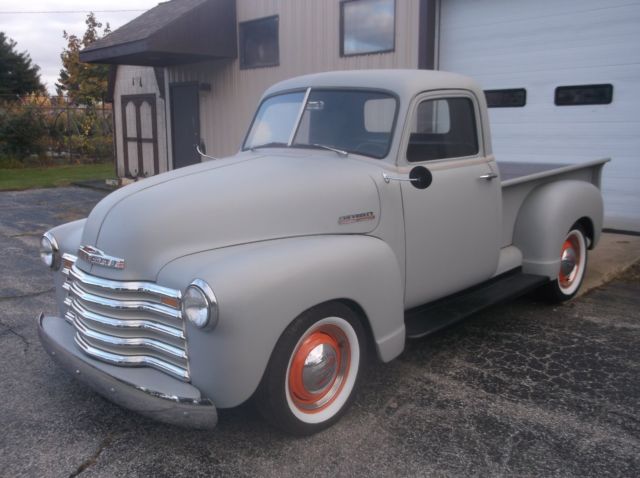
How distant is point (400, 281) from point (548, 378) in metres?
1.22

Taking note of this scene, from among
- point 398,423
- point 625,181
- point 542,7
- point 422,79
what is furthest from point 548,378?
point 542,7

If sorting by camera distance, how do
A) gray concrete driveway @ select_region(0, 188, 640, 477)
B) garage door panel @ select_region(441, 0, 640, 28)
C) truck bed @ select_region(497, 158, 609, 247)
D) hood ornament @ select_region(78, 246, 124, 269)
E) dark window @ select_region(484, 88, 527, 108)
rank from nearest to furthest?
gray concrete driveway @ select_region(0, 188, 640, 477)
hood ornament @ select_region(78, 246, 124, 269)
truck bed @ select_region(497, 158, 609, 247)
garage door panel @ select_region(441, 0, 640, 28)
dark window @ select_region(484, 88, 527, 108)

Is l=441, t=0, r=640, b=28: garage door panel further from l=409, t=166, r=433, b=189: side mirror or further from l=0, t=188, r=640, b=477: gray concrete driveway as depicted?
l=409, t=166, r=433, b=189: side mirror

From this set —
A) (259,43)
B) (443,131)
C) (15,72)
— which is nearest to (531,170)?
(443,131)

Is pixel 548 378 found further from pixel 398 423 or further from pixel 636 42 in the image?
pixel 636 42

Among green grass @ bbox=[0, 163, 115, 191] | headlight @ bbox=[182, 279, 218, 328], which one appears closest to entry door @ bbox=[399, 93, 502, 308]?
headlight @ bbox=[182, 279, 218, 328]

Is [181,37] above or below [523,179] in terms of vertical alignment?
above

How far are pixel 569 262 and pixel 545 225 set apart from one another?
2.32ft

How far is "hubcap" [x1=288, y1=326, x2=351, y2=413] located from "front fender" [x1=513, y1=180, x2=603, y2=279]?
7.43 feet

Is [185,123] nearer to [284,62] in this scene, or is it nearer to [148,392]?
[284,62]

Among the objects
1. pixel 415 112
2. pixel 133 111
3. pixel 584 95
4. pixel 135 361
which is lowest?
pixel 135 361

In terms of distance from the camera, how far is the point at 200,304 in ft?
8.90

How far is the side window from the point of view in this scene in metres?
3.96

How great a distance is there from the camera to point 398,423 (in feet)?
11.0
